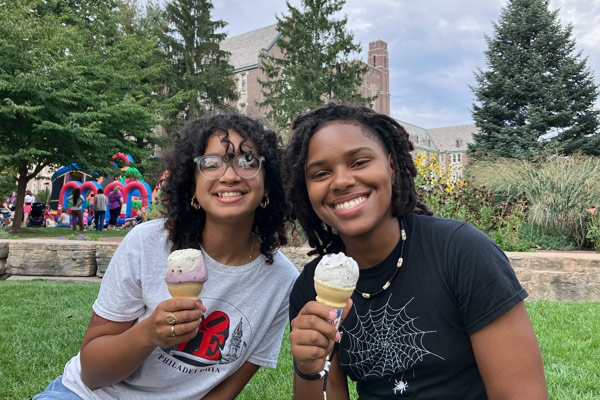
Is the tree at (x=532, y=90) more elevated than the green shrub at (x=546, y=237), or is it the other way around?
the tree at (x=532, y=90)

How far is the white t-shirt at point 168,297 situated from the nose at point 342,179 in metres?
0.67

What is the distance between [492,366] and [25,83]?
1385 centimetres

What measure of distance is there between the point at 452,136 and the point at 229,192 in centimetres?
7831

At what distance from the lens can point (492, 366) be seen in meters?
1.51

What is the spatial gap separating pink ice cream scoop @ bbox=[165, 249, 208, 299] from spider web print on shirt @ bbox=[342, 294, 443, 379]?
2.09 feet

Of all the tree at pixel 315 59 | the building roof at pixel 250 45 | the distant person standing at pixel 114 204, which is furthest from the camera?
the building roof at pixel 250 45

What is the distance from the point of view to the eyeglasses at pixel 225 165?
2.08m

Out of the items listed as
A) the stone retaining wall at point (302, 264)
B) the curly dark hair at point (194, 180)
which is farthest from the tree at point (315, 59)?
the curly dark hair at point (194, 180)

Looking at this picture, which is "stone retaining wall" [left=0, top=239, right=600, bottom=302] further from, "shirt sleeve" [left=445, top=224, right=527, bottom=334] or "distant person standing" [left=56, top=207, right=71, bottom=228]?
"distant person standing" [left=56, top=207, right=71, bottom=228]

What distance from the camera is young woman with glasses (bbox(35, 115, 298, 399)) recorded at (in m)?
1.96

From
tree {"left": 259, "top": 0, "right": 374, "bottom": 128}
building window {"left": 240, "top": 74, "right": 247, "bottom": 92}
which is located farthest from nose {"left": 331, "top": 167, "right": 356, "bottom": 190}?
building window {"left": 240, "top": 74, "right": 247, "bottom": 92}

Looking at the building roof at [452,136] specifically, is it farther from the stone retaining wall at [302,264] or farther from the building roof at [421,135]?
the stone retaining wall at [302,264]

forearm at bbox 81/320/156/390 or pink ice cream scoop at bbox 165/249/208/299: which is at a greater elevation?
pink ice cream scoop at bbox 165/249/208/299

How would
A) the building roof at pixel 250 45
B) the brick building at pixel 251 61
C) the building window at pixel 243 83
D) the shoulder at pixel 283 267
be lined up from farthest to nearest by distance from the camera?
the building window at pixel 243 83 < the building roof at pixel 250 45 < the brick building at pixel 251 61 < the shoulder at pixel 283 267
